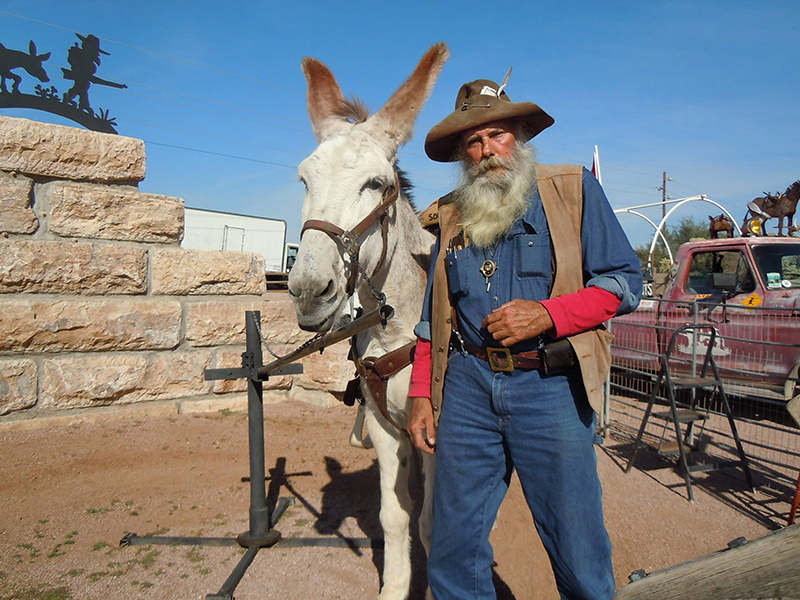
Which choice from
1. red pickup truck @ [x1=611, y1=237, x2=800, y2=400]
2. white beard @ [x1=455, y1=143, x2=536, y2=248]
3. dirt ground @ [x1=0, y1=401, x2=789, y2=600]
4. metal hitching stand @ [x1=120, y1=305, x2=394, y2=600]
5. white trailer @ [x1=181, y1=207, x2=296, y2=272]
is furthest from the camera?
white trailer @ [x1=181, y1=207, x2=296, y2=272]

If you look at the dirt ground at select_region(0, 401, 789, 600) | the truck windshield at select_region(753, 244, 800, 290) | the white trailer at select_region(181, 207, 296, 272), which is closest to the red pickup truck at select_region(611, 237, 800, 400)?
the truck windshield at select_region(753, 244, 800, 290)

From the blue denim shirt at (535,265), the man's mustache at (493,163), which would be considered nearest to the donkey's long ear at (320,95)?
the man's mustache at (493,163)

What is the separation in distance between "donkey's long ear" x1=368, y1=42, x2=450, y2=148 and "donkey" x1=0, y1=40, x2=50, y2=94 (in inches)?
393

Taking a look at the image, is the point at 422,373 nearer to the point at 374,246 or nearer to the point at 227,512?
the point at 374,246

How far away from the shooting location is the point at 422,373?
2199 millimetres

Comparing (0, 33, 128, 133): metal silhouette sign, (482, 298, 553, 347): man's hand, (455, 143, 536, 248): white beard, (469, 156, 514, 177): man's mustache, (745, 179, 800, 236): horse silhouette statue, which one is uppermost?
(0, 33, 128, 133): metal silhouette sign

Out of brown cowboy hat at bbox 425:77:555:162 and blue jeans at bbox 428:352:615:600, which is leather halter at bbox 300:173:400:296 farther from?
blue jeans at bbox 428:352:615:600

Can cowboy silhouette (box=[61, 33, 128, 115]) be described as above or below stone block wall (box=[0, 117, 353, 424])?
above

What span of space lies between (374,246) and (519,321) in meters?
0.93

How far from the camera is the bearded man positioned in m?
1.75

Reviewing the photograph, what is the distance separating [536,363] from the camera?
5.96ft

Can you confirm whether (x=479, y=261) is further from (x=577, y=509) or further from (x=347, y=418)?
(x=347, y=418)

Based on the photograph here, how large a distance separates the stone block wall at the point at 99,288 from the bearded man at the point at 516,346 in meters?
3.71

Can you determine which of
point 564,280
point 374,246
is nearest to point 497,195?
point 564,280
